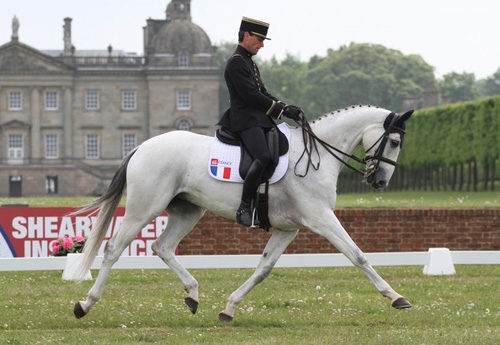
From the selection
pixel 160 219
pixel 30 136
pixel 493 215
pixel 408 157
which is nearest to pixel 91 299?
pixel 160 219

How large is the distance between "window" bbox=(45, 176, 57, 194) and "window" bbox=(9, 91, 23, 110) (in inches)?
332

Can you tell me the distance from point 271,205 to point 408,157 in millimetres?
60202

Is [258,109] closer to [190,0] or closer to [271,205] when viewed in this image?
[271,205]

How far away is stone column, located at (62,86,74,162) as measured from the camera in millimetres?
113000

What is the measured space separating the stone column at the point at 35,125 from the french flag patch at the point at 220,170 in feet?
332

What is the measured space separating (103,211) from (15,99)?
104 meters

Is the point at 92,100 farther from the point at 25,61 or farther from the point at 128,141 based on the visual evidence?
the point at 25,61

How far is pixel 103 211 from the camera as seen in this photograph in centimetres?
1360

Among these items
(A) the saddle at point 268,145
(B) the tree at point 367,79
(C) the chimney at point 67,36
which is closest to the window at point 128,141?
(C) the chimney at point 67,36

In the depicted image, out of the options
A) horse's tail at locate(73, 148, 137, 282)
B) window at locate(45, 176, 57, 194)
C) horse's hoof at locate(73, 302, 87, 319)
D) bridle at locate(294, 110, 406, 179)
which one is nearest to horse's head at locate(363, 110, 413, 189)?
bridle at locate(294, 110, 406, 179)

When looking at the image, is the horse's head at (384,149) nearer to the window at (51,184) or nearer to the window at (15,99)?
the window at (51,184)

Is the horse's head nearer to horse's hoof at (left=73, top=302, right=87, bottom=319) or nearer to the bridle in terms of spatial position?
the bridle

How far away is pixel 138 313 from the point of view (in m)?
13.8

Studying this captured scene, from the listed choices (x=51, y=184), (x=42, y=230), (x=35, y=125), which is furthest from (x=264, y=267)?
(x=35, y=125)
